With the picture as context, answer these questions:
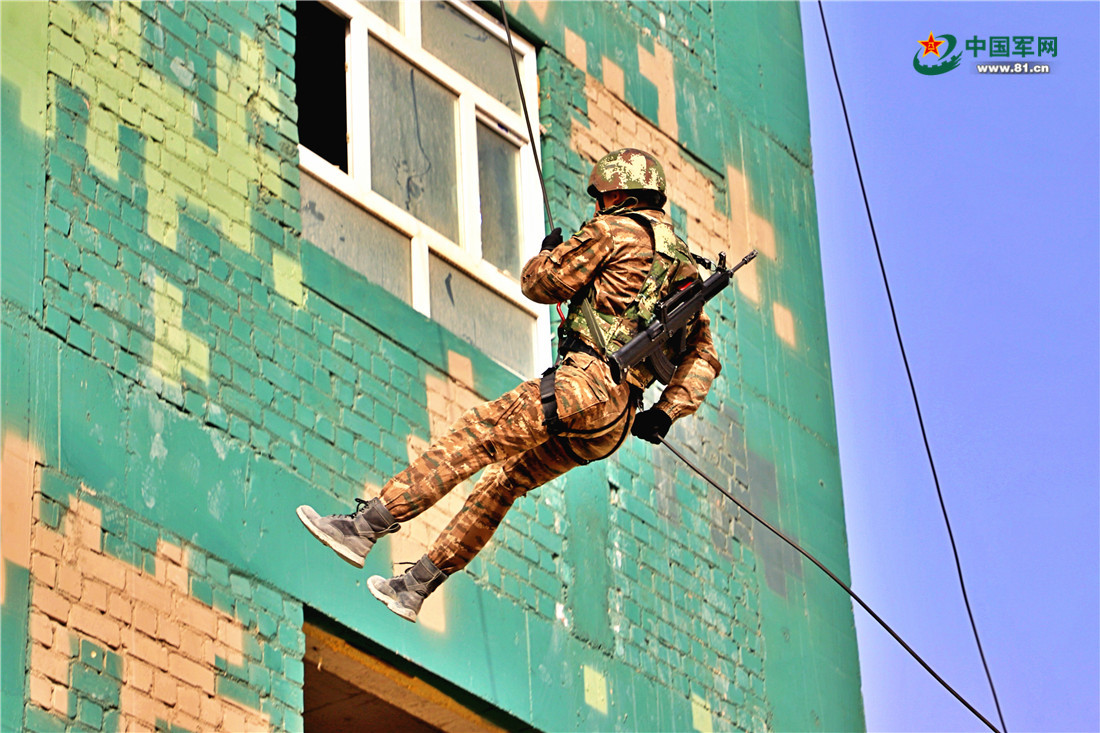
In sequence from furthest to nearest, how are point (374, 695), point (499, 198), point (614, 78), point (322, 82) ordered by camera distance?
point (614, 78), point (499, 198), point (322, 82), point (374, 695)

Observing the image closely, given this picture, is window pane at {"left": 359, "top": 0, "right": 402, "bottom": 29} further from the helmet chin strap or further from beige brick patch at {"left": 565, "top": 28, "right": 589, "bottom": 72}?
the helmet chin strap

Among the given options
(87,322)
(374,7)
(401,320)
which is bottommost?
(87,322)

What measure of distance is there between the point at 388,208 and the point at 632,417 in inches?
139

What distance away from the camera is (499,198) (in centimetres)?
1606

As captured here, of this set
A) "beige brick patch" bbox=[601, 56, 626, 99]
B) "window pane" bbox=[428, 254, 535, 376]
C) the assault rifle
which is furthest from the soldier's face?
"beige brick patch" bbox=[601, 56, 626, 99]

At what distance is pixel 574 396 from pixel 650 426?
60cm

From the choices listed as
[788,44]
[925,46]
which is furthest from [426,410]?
[925,46]

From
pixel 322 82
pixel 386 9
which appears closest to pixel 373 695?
pixel 322 82

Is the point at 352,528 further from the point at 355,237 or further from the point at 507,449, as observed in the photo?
the point at 355,237

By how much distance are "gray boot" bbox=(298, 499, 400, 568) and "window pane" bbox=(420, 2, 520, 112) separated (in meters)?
5.55

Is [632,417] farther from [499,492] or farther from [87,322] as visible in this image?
[87,322]

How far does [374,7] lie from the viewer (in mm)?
15477

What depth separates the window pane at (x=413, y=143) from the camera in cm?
1512

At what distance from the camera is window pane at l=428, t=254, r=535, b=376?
14.9m
